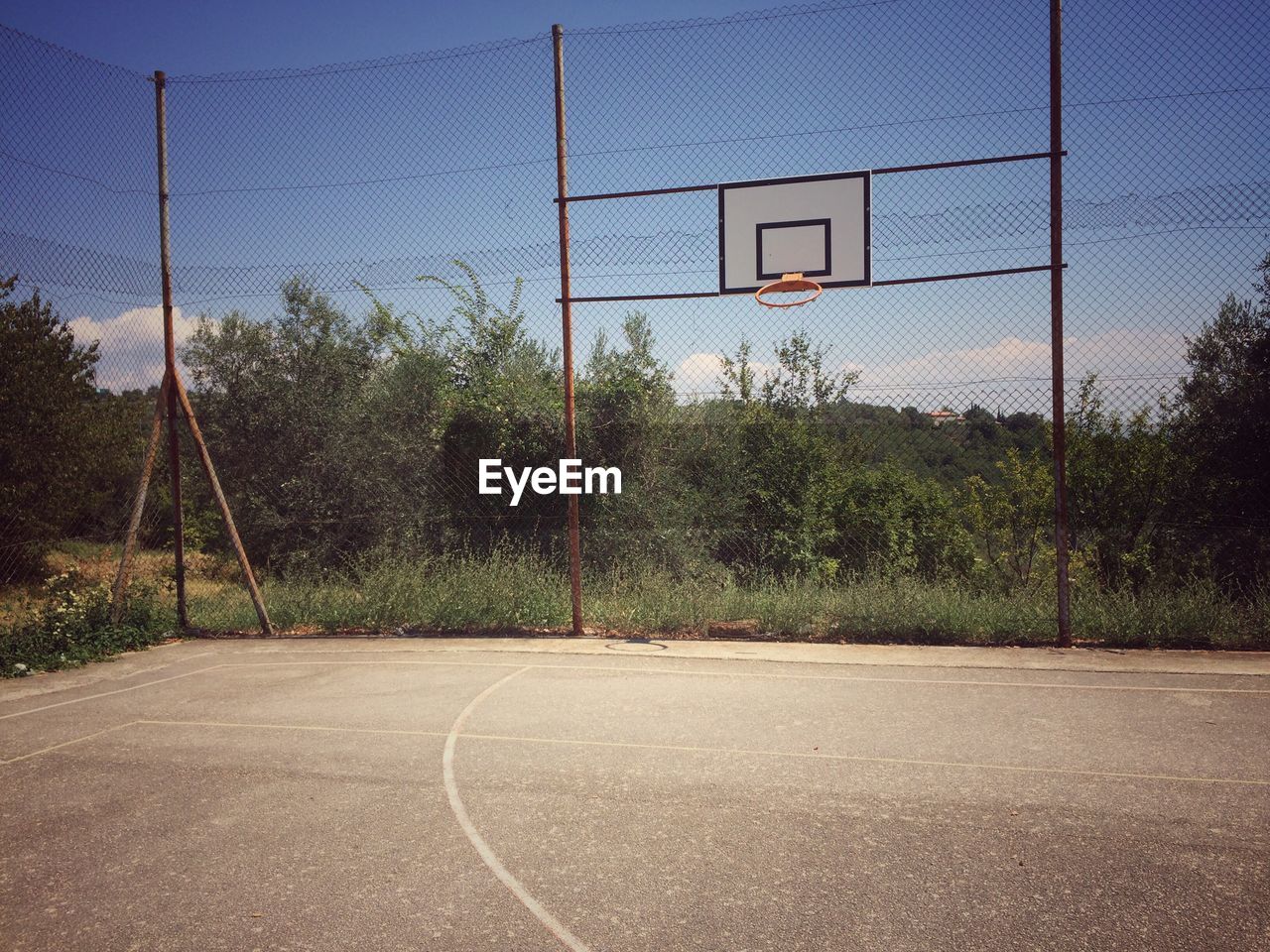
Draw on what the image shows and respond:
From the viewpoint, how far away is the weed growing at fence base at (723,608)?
8211 millimetres

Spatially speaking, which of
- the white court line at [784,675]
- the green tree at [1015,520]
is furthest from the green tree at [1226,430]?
the white court line at [784,675]

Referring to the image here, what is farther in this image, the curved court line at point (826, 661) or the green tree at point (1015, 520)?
the green tree at point (1015, 520)

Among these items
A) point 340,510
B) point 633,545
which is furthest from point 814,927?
point 340,510

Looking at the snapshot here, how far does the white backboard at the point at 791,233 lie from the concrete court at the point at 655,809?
434 cm

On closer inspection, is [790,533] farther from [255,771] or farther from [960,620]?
[255,771]

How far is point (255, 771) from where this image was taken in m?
5.30

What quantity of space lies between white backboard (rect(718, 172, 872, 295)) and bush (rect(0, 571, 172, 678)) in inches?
314

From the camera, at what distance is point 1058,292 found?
27.6 feet

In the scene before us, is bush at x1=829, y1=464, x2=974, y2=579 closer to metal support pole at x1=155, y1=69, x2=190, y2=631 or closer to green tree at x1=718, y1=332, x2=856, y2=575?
green tree at x1=718, y1=332, x2=856, y2=575

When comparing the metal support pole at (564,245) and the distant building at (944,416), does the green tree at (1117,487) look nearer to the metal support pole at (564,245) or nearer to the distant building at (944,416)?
the distant building at (944,416)

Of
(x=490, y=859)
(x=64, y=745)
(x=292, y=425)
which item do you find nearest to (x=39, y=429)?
(x=292, y=425)

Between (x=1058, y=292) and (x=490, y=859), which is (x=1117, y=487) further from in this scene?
(x=490, y=859)

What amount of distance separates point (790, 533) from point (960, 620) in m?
4.93

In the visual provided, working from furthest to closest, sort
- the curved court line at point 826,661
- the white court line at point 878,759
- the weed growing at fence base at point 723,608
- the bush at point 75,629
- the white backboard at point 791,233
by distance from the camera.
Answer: the white backboard at point 791,233, the bush at point 75,629, the weed growing at fence base at point 723,608, the curved court line at point 826,661, the white court line at point 878,759
